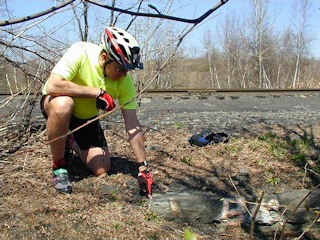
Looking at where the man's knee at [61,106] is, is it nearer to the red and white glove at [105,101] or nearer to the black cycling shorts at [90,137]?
the red and white glove at [105,101]

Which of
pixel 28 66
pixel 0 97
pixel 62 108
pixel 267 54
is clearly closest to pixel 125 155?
pixel 62 108

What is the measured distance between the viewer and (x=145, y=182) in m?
3.13

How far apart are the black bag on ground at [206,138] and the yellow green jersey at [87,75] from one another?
1.22 metres

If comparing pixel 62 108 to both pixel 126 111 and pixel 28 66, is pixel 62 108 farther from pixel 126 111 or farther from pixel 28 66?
pixel 28 66

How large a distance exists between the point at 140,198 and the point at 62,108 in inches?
36.1

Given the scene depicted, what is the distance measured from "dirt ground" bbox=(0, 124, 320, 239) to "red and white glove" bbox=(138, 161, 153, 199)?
0.07 meters

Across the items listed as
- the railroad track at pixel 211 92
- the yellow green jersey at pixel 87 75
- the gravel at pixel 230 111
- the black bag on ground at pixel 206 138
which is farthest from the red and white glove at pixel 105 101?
the railroad track at pixel 211 92

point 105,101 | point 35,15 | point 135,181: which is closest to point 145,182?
point 135,181

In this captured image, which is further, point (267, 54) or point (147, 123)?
point (267, 54)

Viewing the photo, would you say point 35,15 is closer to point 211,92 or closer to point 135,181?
point 135,181

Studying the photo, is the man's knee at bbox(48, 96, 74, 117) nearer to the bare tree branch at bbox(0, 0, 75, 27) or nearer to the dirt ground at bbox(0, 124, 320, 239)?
the dirt ground at bbox(0, 124, 320, 239)

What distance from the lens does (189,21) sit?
123 centimetres

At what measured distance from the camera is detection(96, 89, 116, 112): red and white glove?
292cm

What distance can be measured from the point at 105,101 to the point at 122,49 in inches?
16.0
